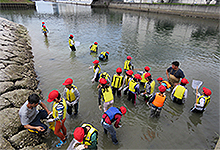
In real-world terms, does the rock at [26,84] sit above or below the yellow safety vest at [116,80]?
below

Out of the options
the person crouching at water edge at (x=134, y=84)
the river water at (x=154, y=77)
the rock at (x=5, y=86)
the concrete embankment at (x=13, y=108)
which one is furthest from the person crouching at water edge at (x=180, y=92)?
the rock at (x=5, y=86)

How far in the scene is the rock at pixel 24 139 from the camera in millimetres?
4047

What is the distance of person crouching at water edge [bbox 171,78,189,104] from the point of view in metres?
6.30

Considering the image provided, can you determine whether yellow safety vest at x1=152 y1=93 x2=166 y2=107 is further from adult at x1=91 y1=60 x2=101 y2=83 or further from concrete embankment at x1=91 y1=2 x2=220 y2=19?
concrete embankment at x1=91 y1=2 x2=220 y2=19

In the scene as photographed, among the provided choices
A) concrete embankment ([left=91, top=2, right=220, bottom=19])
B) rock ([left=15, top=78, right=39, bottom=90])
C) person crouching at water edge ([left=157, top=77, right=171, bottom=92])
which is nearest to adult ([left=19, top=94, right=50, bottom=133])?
rock ([left=15, top=78, right=39, bottom=90])

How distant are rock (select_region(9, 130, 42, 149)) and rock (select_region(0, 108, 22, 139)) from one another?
0.20 metres

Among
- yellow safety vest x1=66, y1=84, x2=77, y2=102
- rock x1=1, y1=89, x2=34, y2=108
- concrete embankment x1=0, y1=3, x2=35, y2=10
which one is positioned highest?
concrete embankment x1=0, y1=3, x2=35, y2=10

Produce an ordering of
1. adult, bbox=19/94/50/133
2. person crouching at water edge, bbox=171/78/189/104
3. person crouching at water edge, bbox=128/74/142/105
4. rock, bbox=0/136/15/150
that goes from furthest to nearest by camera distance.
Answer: person crouching at water edge, bbox=171/78/189/104
person crouching at water edge, bbox=128/74/142/105
adult, bbox=19/94/50/133
rock, bbox=0/136/15/150

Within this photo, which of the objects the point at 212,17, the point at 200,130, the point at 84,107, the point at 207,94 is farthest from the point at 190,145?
the point at 212,17

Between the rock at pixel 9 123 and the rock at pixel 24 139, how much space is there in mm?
198

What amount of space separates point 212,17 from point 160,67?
40346 mm

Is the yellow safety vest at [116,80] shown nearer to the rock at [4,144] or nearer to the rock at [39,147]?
the rock at [39,147]

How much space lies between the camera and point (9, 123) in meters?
4.32

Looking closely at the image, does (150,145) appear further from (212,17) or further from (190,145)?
(212,17)
